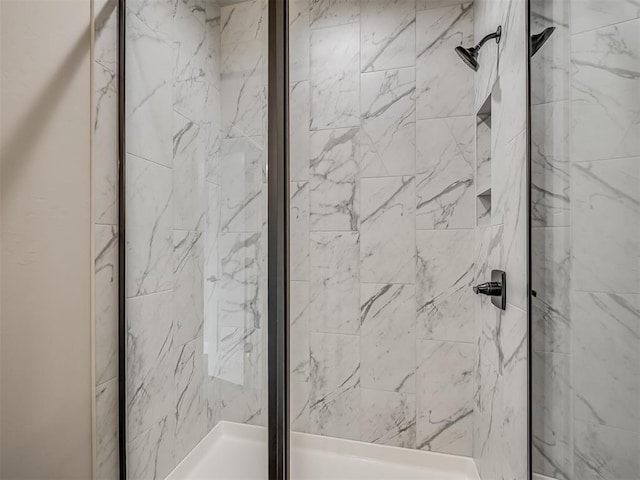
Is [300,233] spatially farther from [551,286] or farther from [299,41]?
[551,286]

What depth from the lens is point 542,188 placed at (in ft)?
2.43

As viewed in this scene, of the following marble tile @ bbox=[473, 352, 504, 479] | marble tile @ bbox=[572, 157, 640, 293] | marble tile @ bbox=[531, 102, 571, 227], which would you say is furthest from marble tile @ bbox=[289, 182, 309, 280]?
marble tile @ bbox=[572, 157, 640, 293]

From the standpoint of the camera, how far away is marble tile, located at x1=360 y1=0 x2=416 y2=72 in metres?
1.56

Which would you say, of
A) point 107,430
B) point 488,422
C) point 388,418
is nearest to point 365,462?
point 388,418

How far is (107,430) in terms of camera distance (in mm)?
992

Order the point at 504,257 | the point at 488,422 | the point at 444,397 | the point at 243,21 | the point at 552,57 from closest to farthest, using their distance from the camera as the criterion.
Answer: the point at 552,57, the point at 243,21, the point at 504,257, the point at 488,422, the point at 444,397

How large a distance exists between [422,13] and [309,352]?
1.48m

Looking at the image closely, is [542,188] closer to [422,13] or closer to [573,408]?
[573,408]

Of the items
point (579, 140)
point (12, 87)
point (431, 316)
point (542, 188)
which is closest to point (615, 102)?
point (579, 140)

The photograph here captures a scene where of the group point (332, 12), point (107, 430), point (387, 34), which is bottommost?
point (107, 430)

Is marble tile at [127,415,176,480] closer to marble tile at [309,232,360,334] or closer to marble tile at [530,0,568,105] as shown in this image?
marble tile at [309,232,360,334]

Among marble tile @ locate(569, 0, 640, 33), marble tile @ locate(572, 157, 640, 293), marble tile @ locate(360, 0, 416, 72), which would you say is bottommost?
marble tile @ locate(572, 157, 640, 293)

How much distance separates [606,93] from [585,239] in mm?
203

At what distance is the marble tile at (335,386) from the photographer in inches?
62.7
